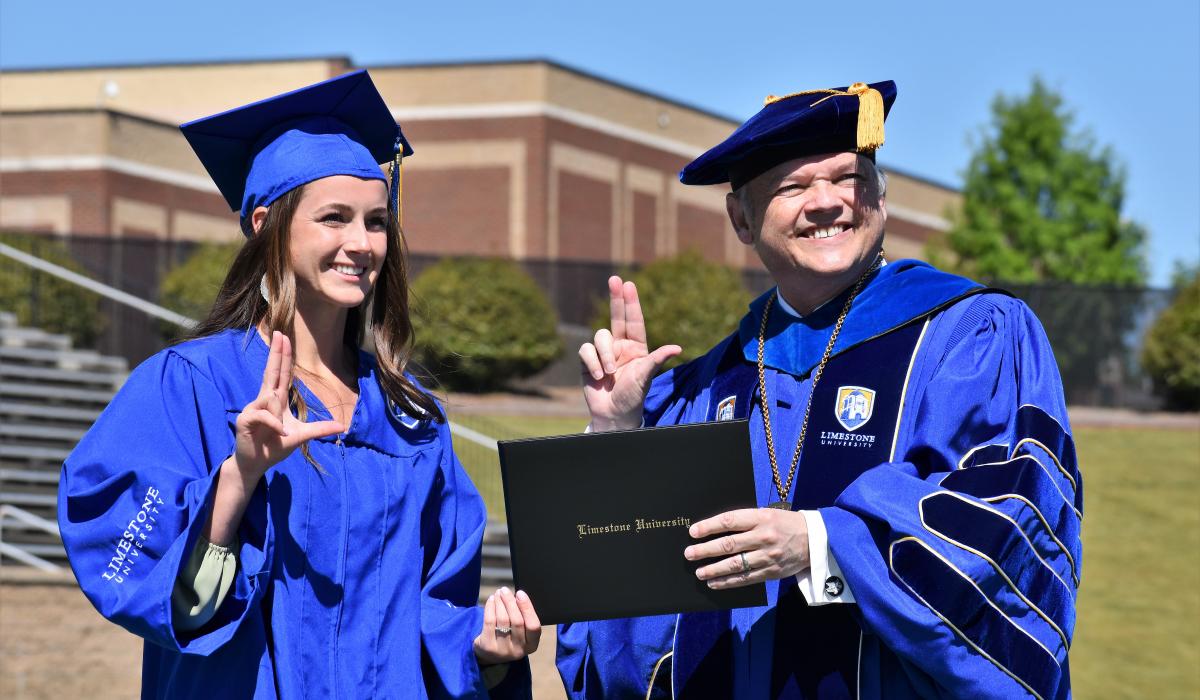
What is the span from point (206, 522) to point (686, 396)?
57.7 inches

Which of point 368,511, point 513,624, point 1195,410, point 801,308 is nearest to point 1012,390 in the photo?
point 801,308

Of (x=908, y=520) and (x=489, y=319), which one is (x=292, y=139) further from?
(x=489, y=319)

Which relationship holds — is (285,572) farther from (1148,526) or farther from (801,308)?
(1148,526)

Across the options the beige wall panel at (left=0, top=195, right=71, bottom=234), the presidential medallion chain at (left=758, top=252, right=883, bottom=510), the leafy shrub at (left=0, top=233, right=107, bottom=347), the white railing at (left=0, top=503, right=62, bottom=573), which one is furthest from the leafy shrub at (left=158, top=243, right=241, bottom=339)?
the presidential medallion chain at (left=758, top=252, right=883, bottom=510)

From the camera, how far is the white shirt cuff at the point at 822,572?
3.18m

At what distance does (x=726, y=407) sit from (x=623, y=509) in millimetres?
692

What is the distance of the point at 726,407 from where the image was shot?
375cm

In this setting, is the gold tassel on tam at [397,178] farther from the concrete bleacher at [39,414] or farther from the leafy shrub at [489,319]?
the leafy shrub at [489,319]

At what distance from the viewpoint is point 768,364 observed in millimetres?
3750

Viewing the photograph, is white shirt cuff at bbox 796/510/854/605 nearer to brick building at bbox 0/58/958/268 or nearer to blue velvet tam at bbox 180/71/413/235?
blue velvet tam at bbox 180/71/413/235

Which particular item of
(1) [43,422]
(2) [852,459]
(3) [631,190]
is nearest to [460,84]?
(3) [631,190]

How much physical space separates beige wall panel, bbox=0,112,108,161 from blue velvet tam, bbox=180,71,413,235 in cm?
3067

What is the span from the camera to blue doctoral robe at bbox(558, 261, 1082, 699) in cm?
310

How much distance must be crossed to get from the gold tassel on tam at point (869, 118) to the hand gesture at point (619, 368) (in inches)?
28.0
